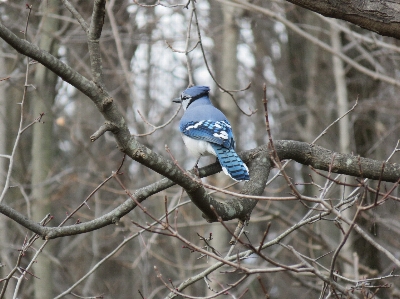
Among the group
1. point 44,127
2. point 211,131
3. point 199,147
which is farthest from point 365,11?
point 44,127

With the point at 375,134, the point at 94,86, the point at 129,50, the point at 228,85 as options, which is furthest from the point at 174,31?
→ the point at 94,86

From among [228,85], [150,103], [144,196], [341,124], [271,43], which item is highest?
[271,43]

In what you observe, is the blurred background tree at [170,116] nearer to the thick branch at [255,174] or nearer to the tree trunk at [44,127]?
the tree trunk at [44,127]

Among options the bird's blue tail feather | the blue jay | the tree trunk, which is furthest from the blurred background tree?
the bird's blue tail feather

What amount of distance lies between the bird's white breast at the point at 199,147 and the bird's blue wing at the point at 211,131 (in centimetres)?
3

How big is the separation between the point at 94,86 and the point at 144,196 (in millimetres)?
685

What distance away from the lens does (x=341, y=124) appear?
762cm

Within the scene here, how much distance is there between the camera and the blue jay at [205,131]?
11.7 ft

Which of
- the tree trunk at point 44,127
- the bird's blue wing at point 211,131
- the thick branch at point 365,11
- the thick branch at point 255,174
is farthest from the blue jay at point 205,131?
the tree trunk at point 44,127

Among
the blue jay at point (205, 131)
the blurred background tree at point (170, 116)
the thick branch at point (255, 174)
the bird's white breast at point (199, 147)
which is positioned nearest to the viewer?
the thick branch at point (255, 174)

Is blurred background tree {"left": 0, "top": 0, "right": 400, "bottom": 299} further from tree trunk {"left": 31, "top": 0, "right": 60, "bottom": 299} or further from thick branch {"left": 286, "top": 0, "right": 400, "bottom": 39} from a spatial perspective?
thick branch {"left": 286, "top": 0, "right": 400, "bottom": 39}

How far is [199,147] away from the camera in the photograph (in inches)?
168

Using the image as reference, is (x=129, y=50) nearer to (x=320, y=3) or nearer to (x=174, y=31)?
(x=174, y=31)

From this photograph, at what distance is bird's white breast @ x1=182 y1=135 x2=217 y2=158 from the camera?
13.6 ft
